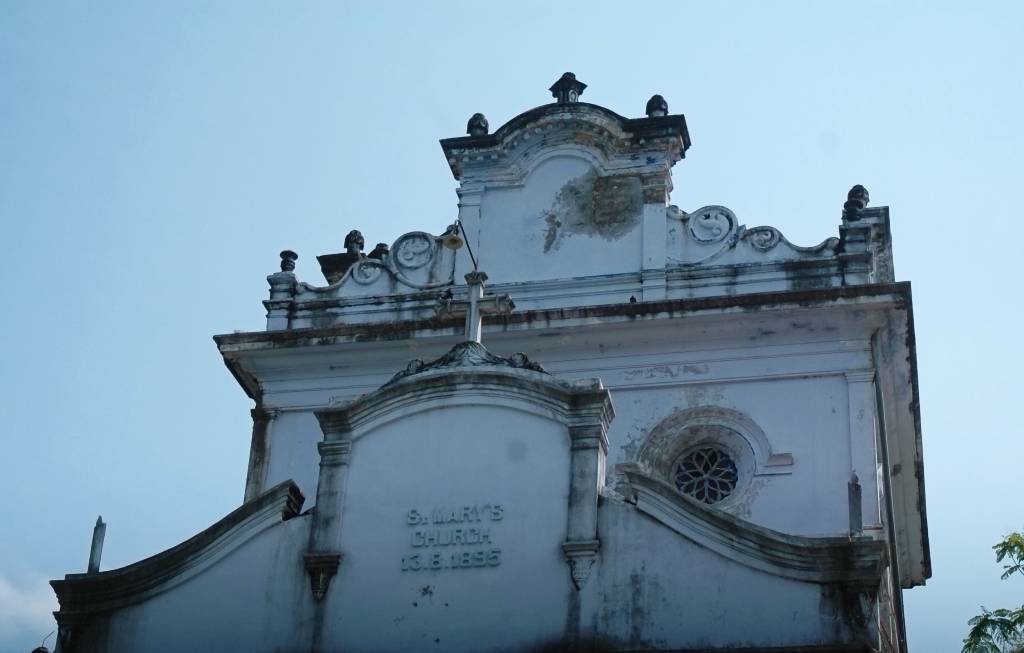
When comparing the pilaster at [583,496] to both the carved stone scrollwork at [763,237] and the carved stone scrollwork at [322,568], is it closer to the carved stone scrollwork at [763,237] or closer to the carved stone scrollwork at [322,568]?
the carved stone scrollwork at [322,568]

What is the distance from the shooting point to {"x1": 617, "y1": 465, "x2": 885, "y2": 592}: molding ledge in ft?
48.0

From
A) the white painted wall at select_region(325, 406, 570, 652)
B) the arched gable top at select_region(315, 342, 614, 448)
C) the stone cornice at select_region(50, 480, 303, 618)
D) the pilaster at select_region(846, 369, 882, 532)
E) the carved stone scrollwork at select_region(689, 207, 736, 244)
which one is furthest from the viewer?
the carved stone scrollwork at select_region(689, 207, 736, 244)

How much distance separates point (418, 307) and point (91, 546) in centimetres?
782

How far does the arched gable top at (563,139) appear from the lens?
950 inches

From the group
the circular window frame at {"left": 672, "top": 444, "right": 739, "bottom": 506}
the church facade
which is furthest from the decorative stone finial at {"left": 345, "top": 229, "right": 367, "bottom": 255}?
the circular window frame at {"left": 672, "top": 444, "right": 739, "bottom": 506}

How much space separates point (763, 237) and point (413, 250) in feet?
17.2

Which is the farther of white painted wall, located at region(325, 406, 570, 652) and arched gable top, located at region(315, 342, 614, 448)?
arched gable top, located at region(315, 342, 614, 448)

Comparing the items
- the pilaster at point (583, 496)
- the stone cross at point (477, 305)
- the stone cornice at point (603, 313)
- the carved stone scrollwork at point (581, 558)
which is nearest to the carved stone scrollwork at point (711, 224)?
the stone cornice at point (603, 313)

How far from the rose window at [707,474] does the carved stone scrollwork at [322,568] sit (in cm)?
674

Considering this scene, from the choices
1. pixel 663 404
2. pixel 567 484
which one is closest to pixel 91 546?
pixel 567 484

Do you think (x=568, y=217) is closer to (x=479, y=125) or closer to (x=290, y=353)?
(x=479, y=125)

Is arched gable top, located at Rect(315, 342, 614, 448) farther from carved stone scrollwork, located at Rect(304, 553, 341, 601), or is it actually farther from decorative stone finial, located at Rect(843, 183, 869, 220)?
decorative stone finial, located at Rect(843, 183, 869, 220)

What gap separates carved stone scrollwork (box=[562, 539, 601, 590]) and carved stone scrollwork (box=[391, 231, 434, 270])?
9520 millimetres

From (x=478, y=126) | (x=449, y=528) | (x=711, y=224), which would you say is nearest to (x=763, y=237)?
(x=711, y=224)
